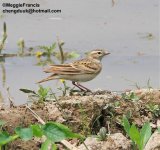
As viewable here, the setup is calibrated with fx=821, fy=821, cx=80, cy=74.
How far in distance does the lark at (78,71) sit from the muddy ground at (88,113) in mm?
1108

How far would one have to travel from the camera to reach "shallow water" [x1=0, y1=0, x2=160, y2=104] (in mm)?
8961

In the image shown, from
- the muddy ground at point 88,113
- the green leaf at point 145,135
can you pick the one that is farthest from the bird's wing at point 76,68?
the green leaf at point 145,135

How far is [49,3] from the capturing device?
1194 centimetres

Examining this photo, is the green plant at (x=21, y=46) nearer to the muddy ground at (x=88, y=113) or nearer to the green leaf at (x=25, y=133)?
the muddy ground at (x=88, y=113)

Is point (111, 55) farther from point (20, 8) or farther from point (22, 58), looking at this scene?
point (20, 8)

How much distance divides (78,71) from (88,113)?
1791mm

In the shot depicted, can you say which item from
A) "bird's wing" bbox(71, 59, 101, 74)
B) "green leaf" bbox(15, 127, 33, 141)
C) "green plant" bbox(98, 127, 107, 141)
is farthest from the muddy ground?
"green leaf" bbox(15, 127, 33, 141)

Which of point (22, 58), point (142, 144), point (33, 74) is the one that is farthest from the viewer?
point (22, 58)

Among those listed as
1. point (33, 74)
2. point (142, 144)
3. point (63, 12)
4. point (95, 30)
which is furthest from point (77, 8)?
point (142, 144)

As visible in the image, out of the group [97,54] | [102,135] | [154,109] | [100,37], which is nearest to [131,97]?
[154,109]

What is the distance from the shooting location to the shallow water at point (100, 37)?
29.4 feet

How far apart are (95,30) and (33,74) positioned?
202 cm

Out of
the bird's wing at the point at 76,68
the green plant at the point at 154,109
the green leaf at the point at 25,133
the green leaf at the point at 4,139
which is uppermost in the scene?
the green leaf at the point at 25,133

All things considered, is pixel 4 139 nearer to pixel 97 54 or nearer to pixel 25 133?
pixel 25 133
